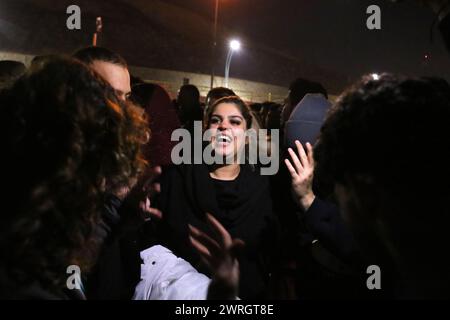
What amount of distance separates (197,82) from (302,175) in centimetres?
2433

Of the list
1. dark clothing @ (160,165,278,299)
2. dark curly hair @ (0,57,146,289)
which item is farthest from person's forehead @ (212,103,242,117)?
dark curly hair @ (0,57,146,289)

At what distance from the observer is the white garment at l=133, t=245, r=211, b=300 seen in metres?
1.71

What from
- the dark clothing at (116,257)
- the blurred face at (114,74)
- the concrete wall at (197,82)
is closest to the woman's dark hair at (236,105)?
the blurred face at (114,74)

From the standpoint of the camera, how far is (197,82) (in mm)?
25844

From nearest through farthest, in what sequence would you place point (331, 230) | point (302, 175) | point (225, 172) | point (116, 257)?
point (116, 257)
point (331, 230)
point (302, 175)
point (225, 172)

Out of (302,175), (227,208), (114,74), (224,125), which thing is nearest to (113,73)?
(114,74)

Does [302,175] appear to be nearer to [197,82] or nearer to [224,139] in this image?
[224,139]

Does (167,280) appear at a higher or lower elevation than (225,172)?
lower

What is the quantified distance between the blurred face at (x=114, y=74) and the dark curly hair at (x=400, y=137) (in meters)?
1.90

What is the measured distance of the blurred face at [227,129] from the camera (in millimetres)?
3033
